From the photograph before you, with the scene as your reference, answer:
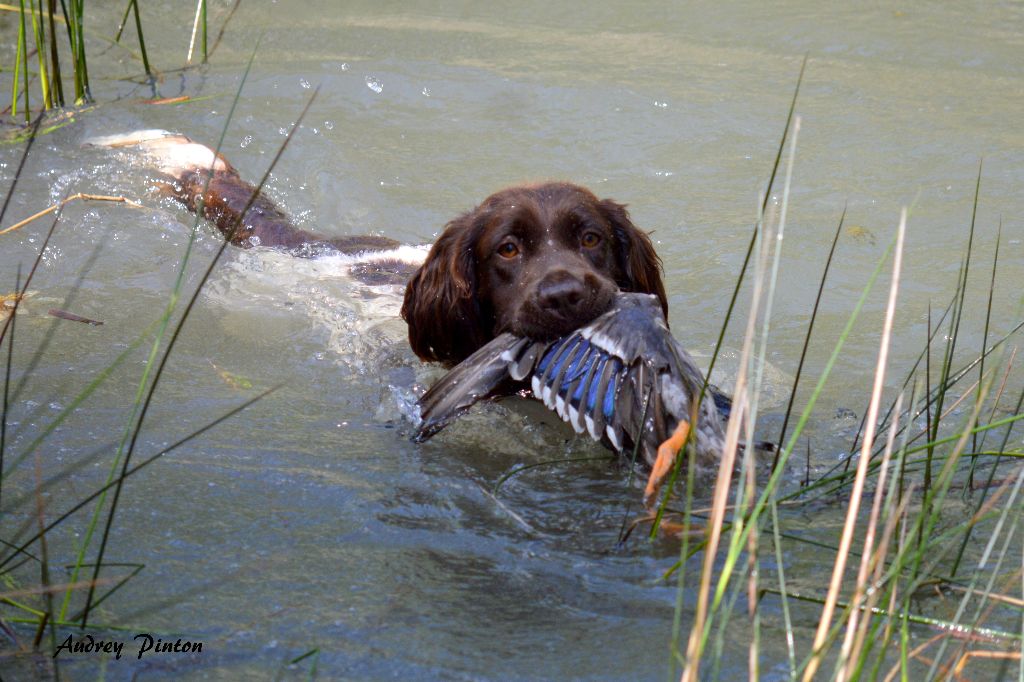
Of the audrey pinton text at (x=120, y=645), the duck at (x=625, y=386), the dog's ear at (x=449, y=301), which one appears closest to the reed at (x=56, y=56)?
the dog's ear at (x=449, y=301)

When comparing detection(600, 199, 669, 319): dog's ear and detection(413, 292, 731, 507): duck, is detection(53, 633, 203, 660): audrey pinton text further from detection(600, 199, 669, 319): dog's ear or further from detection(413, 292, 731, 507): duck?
detection(600, 199, 669, 319): dog's ear

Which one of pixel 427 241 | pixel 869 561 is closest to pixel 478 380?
pixel 869 561

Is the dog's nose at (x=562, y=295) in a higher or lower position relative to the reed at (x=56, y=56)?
lower

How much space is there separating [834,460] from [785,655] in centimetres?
126

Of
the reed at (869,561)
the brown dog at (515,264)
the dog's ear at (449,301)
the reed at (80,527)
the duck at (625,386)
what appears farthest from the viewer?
the dog's ear at (449,301)

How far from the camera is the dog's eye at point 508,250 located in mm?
3887

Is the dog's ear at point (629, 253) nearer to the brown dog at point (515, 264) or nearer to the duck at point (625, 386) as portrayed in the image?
the brown dog at point (515, 264)

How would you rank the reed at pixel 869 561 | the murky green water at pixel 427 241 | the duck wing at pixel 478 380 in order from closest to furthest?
the reed at pixel 869 561 → the murky green water at pixel 427 241 → the duck wing at pixel 478 380

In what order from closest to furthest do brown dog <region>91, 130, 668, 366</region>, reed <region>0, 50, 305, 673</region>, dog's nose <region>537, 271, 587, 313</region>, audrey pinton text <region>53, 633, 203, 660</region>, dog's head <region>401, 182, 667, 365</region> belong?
reed <region>0, 50, 305, 673</region> < audrey pinton text <region>53, 633, 203, 660</region> < dog's nose <region>537, 271, 587, 313</region> < brown dog <region>91, 130, 668, 366</region> < dog's head <region>401, 182, 667, 365</region>

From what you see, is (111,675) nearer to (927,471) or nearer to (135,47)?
(927,471)

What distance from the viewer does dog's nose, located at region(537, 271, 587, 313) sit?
3330 millimetres

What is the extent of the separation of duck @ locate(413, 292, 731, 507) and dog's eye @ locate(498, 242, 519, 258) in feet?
2.49

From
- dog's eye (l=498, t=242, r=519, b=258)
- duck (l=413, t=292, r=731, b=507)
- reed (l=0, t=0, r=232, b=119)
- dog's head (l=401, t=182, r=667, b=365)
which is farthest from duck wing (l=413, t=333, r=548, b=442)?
reed (l=0, t=0, r=232, b=119)

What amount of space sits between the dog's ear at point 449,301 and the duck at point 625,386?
2.81 ft
